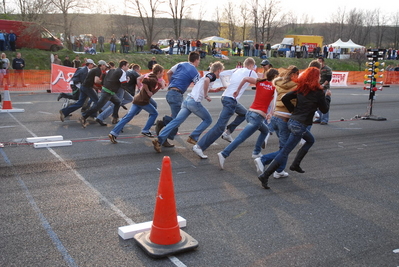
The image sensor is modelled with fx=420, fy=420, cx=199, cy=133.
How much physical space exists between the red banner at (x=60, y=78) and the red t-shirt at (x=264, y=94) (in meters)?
Result: 14.3

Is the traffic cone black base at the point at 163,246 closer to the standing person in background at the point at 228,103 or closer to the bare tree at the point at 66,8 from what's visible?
the standing person in background at the point at 228,103

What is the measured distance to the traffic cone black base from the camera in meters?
4.07

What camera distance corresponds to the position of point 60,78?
19703 millimetres

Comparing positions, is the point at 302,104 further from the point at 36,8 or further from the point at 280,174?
the point at 36,8

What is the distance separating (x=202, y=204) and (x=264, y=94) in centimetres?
251

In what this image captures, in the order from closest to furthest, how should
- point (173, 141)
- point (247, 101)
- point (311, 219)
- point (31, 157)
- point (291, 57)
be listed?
1. point (311, 219)
2. point (31, 157)
3. point (173, 141)
4. point (247, 101)
5. point (291, 57)

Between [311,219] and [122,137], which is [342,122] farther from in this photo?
[311,219]

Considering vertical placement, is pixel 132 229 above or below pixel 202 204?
above

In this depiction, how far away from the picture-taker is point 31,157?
769 centimetres

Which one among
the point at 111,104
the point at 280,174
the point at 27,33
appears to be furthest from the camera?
the point at 27,33

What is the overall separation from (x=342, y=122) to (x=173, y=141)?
657 centimetres

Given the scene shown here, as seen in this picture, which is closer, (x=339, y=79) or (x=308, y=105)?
(x=308, y=105)

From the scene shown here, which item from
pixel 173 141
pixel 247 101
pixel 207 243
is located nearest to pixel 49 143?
pixel 173 141

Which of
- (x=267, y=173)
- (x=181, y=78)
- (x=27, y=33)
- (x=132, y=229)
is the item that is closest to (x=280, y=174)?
(x=267, y=173)
